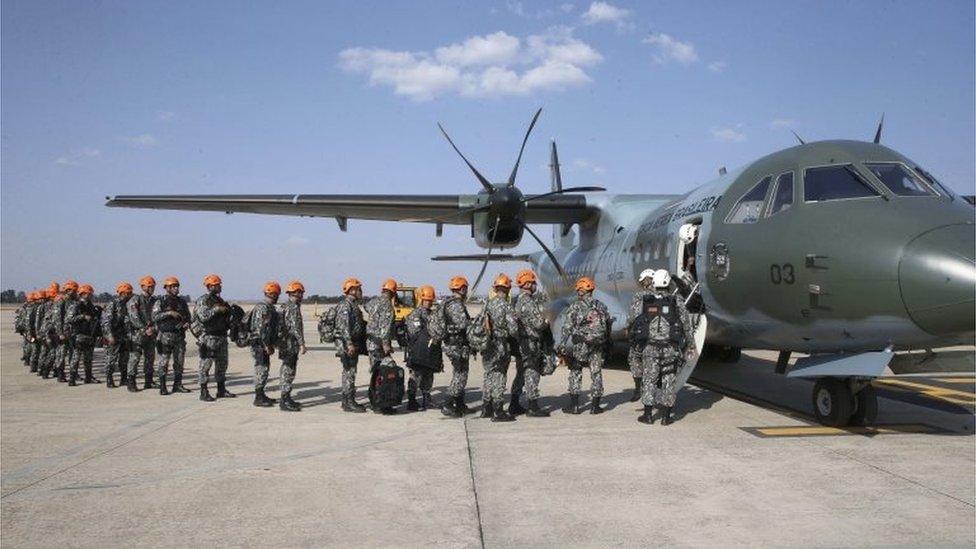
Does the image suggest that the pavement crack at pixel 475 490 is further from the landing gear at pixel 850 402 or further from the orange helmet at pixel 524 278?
the landing gear at pixel 850 402

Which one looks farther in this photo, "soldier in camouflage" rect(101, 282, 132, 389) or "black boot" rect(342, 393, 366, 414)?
"soldier in camouflage" rect(101, 282, 132, 389)

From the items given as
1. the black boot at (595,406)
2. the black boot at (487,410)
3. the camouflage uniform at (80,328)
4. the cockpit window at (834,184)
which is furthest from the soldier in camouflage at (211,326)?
the cockpit window at (834,184)

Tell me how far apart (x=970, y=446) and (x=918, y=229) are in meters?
2.24

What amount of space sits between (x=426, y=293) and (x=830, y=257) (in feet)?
16.9

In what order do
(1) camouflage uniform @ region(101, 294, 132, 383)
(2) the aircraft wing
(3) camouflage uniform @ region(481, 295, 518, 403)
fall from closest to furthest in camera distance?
(3) camouflage uniform @ region(481, 295, 518, 403) → (1) camouflage uniform @ region(101, 294, 132, 383) → (2) the aircraft wing

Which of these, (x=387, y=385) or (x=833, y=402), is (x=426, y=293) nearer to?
(x=387, y=385)

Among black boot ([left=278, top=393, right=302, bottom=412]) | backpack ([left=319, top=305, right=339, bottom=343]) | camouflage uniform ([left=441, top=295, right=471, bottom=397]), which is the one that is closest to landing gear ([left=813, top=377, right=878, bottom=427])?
camouflage uniform ([left=441, top=295, right=471, bottom=397])

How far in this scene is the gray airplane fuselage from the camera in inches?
250

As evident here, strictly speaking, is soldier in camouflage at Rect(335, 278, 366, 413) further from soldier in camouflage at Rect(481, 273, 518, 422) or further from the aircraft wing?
the aircraft wing

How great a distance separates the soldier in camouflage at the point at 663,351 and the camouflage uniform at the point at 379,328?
340cm

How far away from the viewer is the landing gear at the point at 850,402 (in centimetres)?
762

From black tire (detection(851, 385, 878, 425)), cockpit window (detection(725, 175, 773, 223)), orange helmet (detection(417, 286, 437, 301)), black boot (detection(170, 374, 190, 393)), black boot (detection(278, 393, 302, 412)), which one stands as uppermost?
cockpit window (detection(725, 175, 773, 223))

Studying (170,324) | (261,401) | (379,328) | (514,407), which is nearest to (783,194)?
(514,407)

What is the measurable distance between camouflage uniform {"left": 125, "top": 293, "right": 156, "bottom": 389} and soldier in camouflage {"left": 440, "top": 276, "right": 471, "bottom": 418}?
19.1ft
